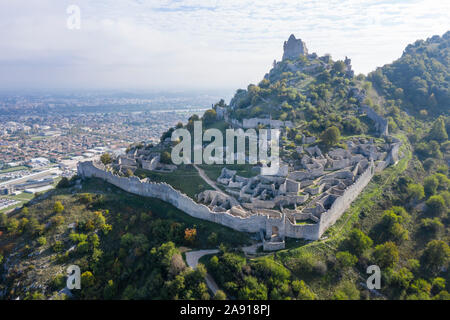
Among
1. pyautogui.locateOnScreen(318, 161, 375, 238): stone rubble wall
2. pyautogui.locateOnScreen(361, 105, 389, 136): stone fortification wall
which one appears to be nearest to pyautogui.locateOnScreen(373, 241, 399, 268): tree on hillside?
pyautogui.locateOnScreen(318, 161, 375, 238): stone rubble wall

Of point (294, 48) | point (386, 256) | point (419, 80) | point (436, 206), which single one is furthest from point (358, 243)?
point (294, 48)

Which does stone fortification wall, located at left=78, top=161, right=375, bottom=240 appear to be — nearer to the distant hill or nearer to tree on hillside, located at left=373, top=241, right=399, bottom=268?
tree on hillside, located at left=373, top=241, right=399, bottom=268

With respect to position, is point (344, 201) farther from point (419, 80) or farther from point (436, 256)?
point (419, 80)

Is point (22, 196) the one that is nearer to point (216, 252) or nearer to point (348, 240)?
point (216, 252)

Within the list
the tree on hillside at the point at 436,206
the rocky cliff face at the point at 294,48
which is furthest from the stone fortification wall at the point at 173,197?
the rocky cliff face at the point at 294,48

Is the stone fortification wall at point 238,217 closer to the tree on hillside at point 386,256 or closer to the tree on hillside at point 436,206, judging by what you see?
the tree on hillside at point 386,256
